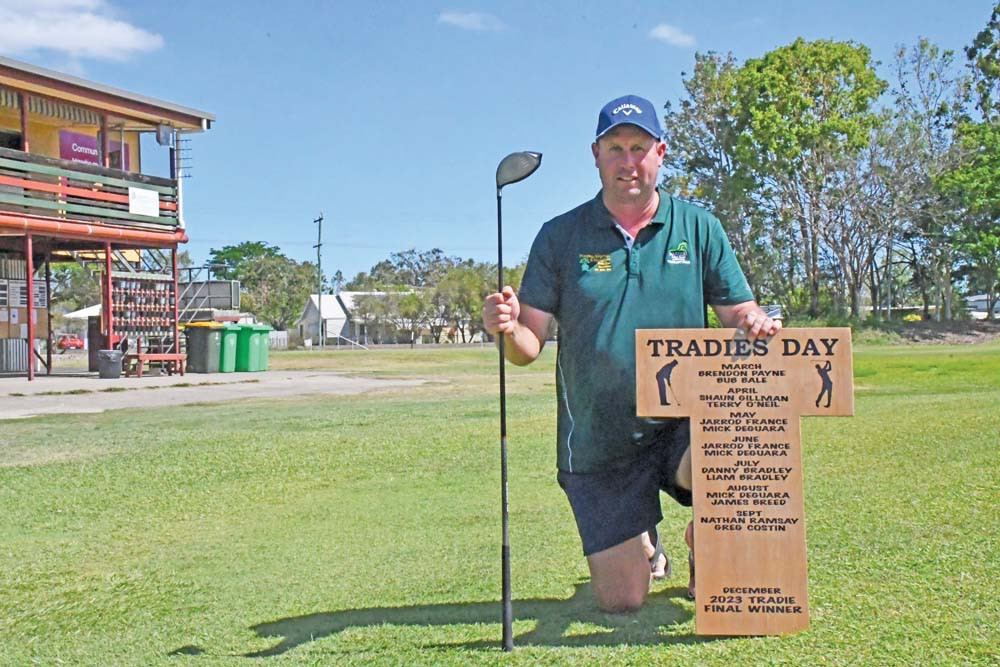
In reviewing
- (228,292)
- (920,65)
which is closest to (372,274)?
(920,65)

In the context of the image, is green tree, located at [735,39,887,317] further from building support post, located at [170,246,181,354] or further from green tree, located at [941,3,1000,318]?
building support post, located at [170,246,181,354]

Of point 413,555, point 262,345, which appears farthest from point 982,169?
point 413,555

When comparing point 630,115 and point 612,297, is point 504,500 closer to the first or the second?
point 612,297

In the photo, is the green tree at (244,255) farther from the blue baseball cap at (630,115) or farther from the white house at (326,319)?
the blue baseball cap at (630,115)

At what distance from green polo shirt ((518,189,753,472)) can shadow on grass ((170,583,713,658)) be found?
24.2 inches

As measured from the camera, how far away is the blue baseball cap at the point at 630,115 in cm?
Answer: 431

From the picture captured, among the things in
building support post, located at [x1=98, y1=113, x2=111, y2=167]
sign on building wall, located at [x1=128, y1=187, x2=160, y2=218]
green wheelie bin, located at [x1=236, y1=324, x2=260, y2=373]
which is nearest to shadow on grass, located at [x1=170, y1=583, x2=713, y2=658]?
sign on building wall, located at [x1=128, y1=187, x2=160, y2=218]

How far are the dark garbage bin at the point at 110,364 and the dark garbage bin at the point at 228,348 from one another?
3.73 m

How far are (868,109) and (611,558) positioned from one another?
50.4m

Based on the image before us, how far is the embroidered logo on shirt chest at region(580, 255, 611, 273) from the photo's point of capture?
436 cm

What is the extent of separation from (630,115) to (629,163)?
0.20 m

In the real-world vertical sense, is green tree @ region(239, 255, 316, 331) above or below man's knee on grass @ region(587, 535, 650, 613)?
above

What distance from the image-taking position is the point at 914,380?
2048 centimetres

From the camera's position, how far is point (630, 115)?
4312 mm
